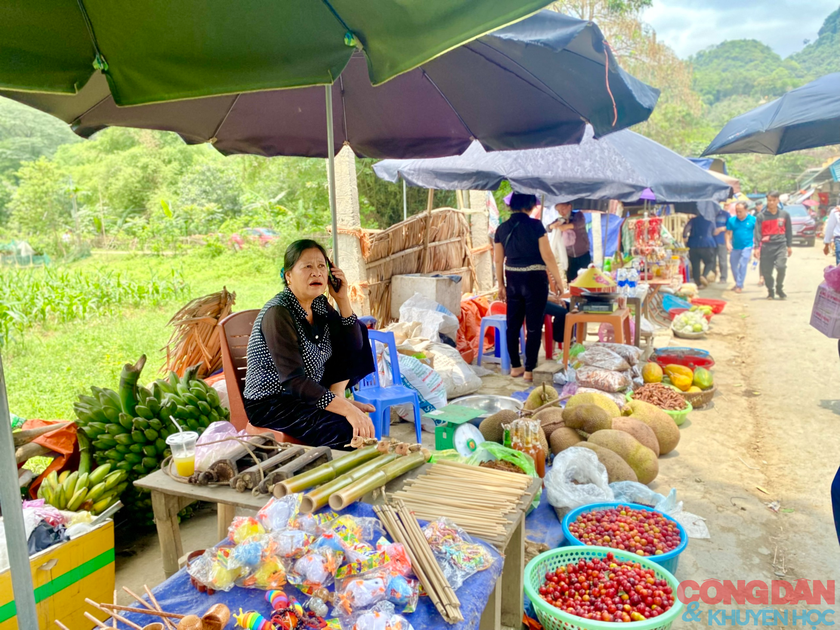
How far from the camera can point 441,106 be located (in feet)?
13.3

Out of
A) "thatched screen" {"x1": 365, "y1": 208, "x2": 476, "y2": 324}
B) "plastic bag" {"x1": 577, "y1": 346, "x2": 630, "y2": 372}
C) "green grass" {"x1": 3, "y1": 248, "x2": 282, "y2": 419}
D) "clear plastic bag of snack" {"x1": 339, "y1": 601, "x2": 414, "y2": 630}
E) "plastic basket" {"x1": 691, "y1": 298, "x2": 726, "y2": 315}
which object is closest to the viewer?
"clear plastic bag of snack" {"x1": 339, "y1": 601, "x2": 414, "y2": 630}

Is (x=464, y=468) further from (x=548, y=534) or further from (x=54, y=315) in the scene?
(x=54, y=315)

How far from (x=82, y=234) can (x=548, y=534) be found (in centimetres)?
1712

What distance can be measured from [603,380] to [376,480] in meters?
3.63

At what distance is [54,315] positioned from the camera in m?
9.16

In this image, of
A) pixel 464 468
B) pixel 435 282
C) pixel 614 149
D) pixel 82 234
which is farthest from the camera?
pixel 82 234

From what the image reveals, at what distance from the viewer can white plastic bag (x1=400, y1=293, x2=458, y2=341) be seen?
6.40 metres

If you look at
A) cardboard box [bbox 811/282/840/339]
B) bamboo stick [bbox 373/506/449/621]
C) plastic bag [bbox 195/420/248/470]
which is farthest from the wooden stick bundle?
cardboard box [bbox 811/282/840/339]

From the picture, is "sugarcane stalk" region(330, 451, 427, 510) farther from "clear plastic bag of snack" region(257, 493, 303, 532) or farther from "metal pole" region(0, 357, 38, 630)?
"metal pole" region(0, 357, 38, 630)

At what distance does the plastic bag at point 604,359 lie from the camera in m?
5.58

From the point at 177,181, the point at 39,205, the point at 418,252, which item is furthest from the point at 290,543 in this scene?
the point at 177,181

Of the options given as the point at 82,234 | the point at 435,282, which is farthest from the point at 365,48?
the point at 82,234

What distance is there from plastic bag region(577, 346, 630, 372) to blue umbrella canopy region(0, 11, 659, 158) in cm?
247

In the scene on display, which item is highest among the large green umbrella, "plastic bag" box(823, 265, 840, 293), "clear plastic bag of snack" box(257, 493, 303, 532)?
the large green umbrella
